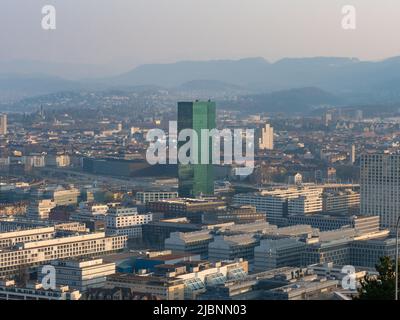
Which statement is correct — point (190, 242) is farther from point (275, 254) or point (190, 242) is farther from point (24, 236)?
point (24, 236)

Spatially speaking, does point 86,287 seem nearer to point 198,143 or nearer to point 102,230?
point 102,230

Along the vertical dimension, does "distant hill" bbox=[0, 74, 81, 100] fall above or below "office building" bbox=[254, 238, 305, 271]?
above

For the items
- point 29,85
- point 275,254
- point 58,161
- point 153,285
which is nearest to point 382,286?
point 153,285

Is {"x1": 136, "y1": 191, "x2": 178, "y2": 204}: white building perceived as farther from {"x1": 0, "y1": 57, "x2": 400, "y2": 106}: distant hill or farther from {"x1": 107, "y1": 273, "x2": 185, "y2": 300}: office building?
{"x1": 0, "y1": 57, "x2": 400, "y2": 106}: distant hill

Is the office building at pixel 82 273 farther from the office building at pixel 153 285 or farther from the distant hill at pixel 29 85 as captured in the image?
the distant hill at pixel 29 85

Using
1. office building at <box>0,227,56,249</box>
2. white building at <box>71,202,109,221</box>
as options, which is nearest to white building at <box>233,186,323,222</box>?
white building at <box>71,202,109,221</box>
